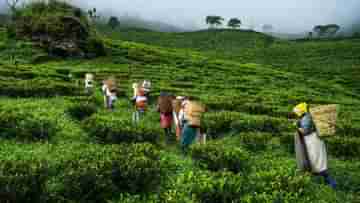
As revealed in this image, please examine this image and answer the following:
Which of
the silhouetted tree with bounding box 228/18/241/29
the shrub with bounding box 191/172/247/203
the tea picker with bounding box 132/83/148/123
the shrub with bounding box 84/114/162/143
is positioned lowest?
the shrub with bounding box 191/172/247/203

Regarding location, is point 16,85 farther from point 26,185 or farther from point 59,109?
point 26,185

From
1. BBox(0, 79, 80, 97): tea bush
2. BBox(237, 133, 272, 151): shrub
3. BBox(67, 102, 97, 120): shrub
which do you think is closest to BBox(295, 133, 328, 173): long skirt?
BBox(237, 133, 272, 151): shrub

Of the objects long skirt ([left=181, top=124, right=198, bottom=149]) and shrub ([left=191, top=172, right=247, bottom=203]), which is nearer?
shrub ([left=191, top=172, right=247, bottom=203])

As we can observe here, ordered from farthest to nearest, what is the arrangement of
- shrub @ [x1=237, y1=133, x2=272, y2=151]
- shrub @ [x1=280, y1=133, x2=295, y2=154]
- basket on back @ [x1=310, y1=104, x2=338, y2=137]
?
shrub @ [x1=280, y1=133, x2=295, y2=154], shrub @ [x1=237, y1=133, x2=272, y2=151], basket on back @ [x1=310, y1=104, x2=338, y2=137]

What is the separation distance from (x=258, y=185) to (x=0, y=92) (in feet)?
56.4

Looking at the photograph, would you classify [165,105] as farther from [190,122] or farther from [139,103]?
[190,122]

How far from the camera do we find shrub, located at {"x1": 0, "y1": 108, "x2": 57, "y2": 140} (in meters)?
12.6

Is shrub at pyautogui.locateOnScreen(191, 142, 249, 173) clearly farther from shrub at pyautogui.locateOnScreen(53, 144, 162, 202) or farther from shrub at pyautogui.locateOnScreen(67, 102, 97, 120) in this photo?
shrub at pyautogui.locateOnScreen(67, 102, 97, 120)

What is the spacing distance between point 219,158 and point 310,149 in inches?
107

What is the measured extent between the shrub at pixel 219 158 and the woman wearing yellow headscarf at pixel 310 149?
1788 mm


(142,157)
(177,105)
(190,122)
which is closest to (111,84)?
(177,105)

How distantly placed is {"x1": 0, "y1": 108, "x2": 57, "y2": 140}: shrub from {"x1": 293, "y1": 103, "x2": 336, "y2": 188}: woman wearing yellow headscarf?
8837 millimetres

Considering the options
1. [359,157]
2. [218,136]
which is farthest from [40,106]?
[359,157]

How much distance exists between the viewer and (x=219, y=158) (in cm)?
1111
